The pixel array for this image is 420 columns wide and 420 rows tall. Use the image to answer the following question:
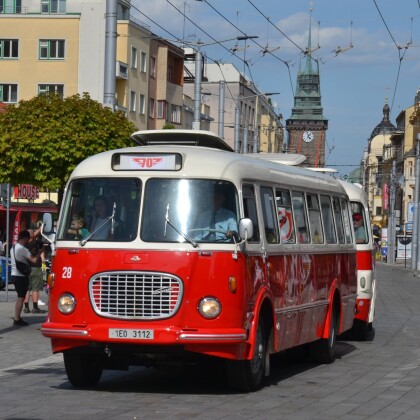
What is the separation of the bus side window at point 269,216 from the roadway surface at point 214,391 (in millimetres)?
1547

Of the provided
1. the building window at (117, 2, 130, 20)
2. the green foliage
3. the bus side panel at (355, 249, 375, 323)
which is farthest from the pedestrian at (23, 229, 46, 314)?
the building window at (117, 2, 130, 20)

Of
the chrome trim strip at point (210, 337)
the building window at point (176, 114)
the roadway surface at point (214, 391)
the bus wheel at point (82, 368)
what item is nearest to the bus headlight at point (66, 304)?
the bus wheel at point (82, 368)

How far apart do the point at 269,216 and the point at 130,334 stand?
98.4 inches

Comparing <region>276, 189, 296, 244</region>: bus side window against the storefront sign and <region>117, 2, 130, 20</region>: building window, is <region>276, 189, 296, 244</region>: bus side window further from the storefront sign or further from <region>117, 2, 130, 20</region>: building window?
<region>117, 2, 130, 20</region>: building window

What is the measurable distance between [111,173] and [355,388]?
10.8 ft

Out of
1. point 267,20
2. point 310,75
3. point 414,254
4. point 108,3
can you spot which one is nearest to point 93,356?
point 108,3

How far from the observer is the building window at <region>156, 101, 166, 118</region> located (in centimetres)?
8506

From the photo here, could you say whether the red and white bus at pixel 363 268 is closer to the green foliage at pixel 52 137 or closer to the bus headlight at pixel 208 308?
the green foliage at pixel 52 137

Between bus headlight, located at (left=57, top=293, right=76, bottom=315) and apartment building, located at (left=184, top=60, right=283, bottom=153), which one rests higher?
apartment building, located at (left=184, top=60, right=283, bottom=153)

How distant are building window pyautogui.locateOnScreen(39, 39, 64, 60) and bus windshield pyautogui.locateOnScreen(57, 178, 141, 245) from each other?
209ft

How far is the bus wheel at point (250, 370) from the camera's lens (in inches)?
481

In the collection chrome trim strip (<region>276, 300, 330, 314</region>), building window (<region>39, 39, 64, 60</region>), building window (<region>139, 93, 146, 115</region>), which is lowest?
chrome trim strip (<region>276, 300, 330, 314</region>)

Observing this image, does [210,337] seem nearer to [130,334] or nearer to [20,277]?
[130,334]

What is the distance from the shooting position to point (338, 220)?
693 inches
